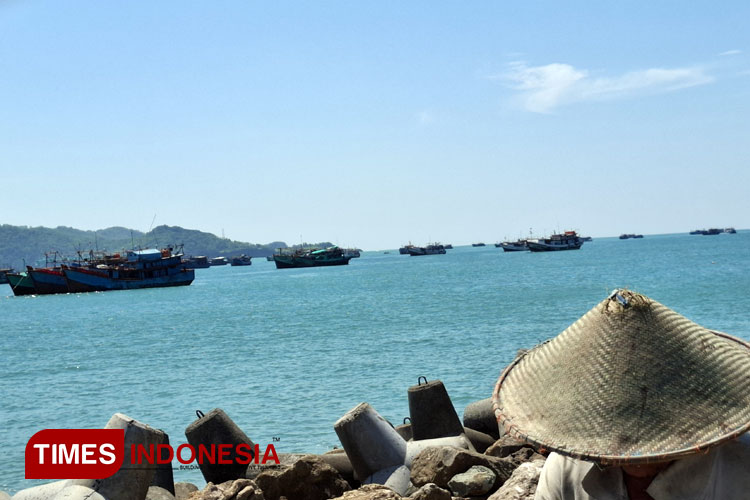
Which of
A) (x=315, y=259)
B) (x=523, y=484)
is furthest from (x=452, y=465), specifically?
(x=315, y=259)

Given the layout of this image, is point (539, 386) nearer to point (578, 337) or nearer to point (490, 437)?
point (578, 337)

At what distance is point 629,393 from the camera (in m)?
2.32

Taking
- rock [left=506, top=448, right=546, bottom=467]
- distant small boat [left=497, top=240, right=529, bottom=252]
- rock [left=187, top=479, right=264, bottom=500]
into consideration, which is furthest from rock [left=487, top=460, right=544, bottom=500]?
distant small boat [left=497, top=240, right=529, bottom=252]

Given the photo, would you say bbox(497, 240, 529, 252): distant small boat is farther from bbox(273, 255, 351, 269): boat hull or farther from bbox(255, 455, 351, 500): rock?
bbox(255, 455, 351, 500): rock

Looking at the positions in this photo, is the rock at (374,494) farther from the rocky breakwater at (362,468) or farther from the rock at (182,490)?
the rock at (182,490)

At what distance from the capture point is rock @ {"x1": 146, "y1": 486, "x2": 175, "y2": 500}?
26.2ft

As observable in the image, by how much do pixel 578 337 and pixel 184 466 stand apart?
1049 centimetres

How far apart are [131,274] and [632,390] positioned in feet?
303

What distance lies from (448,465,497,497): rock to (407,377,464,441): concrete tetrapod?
205 centimetres

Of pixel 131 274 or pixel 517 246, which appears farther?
pixel 517 246

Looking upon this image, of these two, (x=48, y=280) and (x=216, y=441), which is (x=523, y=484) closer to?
(x=216, y=441)

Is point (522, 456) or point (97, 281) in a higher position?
point (97, 281)

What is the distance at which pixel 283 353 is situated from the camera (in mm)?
28734

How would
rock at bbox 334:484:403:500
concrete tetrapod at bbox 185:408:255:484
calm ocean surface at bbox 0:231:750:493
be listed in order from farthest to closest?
calm ocean surface at bbox 0:231:750:493 < concrete tetrapod at bbox 185:408:255:484 < rock at bbox 334:484:403:500
